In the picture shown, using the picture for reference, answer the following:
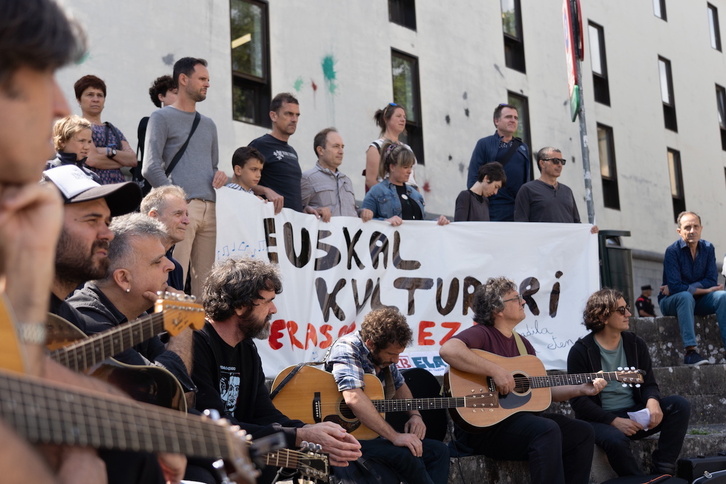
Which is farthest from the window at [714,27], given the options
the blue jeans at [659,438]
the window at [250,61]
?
the blue jeans at [659,438]

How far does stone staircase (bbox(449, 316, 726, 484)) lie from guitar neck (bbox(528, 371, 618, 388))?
21.6 inches

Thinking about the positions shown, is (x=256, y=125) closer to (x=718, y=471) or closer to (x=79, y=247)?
(x=718, y=471)

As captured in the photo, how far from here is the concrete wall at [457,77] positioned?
471 inches

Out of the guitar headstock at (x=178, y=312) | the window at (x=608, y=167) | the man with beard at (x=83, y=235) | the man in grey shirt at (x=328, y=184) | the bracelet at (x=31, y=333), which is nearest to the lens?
the bracelet at (x=31, y=333)

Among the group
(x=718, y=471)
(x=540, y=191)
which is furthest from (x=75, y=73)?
(x=718, y=471)

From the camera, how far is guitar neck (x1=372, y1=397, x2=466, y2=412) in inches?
230

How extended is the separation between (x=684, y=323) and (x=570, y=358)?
9.03ft

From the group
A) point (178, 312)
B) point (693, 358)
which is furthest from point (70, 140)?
point (693, 358)

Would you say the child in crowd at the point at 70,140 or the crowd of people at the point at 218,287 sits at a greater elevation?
the child in crowd at the point at 70,140

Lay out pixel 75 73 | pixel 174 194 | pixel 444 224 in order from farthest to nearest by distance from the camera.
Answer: pixel 75 73 < pixel 444 224 < pixel 174 194

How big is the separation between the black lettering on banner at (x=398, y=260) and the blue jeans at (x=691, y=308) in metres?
3.11

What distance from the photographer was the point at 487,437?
638 centimetres

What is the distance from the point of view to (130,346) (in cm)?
280

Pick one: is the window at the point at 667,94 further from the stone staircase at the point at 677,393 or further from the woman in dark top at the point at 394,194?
the woman in dark top at the point at 394,194
